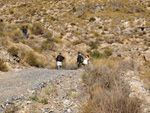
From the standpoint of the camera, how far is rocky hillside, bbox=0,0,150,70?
13797 millimetres

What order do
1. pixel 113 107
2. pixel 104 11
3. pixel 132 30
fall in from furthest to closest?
1. pixel 104 11
2. pixel 132 30
3. pixel 113 107

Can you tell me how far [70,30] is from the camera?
80.4ft

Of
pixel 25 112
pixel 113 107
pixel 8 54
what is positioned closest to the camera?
pixel 113 107

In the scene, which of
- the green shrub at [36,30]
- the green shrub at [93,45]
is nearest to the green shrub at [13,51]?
the green shrub at [36,30]

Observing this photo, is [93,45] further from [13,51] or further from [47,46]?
[13,51]

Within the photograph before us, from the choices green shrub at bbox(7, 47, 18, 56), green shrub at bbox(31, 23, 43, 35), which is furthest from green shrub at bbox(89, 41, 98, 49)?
green shrub at bbox(7, 47, 18, 56)

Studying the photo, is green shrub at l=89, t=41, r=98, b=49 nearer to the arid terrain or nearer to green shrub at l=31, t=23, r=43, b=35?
the arid terrain

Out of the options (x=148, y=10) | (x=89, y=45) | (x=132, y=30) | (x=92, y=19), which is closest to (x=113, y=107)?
(x=89, y=45)

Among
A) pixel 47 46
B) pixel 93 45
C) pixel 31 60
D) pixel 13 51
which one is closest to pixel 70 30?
pixel 93 45

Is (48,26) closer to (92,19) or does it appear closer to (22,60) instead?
(92,19)

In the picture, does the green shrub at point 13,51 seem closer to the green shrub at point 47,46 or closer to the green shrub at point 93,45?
the green shrub at point 47,46

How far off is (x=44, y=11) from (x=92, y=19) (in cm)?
1123

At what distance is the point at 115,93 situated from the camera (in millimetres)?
3156

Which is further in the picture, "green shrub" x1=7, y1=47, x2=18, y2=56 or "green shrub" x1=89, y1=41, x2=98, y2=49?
"green shrub" x1=89, y1=41, x2=98, y2=49
